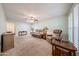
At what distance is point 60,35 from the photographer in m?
2.07

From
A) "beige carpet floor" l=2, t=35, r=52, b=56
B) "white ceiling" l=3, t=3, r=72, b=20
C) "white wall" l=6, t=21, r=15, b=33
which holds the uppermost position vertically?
"white ceiling" l=3, t=3, r=72, b=20

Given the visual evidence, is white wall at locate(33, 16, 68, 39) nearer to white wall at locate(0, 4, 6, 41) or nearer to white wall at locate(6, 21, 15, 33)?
white wall at locate(6, 21, 15, 33)

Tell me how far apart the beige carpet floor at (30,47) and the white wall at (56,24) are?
298mm

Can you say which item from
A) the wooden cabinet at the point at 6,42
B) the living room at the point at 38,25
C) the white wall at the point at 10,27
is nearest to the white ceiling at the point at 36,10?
the living room at the point at 38,25

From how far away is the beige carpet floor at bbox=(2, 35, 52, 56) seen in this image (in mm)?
2016

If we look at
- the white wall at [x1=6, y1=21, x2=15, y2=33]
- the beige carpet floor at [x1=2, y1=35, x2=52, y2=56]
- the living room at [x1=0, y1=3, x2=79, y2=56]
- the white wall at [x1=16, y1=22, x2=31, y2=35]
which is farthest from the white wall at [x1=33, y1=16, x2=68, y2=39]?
the white wall at [x1=6, y1=21, x2=15, y2=33]

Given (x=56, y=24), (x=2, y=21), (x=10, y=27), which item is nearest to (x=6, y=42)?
(x=10, y=27)

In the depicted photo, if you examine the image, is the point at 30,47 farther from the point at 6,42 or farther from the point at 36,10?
the point at 36,10

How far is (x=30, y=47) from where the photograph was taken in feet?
6.79

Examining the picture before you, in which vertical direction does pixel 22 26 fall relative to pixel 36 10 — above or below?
below

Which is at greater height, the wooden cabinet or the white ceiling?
the white ceiling

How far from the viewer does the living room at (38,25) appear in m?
2.01

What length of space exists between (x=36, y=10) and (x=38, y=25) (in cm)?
33

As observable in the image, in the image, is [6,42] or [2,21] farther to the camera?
[6,42]
